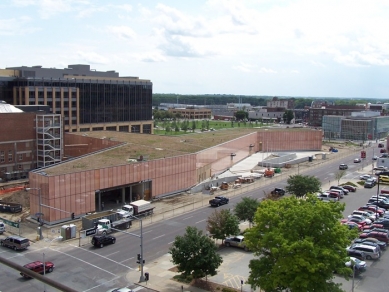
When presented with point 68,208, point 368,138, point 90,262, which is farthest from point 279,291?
point 368,138

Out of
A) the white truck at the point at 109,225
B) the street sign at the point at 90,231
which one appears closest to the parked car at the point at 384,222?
the white truck at the point at 109,225

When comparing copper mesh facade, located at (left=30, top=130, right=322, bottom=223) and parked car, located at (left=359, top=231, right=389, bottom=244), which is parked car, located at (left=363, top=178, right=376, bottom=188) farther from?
parked car, located at (left=359, top=231, right=389, bottom=244)

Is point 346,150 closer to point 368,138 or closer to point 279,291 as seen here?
point 368,138

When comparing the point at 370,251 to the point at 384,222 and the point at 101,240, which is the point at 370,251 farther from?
the point at 101,240

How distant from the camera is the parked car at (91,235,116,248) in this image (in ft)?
131

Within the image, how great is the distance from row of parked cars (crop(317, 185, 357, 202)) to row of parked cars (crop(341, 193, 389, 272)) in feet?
14.5

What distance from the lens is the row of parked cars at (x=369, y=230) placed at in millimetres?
36750

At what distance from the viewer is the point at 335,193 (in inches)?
2381

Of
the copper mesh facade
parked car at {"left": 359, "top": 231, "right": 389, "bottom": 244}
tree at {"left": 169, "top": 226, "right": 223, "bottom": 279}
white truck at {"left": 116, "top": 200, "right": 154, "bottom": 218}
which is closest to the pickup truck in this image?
the copper mesh facade

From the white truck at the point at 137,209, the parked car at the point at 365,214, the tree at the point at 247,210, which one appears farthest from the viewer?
the parked car at the point at 365,214

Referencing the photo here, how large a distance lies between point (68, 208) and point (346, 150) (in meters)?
90.3

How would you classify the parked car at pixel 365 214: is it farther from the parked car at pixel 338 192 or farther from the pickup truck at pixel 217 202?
the pickup truck at pixel 217 202

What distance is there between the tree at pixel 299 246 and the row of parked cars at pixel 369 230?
508 cm

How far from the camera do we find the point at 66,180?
48.1 m
